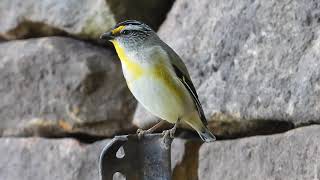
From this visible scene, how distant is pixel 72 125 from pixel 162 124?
1.77 feet

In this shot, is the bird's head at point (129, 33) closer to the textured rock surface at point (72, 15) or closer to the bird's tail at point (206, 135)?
the bird's tail at point (206, 135)

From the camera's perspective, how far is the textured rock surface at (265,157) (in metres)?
2.61

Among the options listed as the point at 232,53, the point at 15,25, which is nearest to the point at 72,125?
the point at 15,25

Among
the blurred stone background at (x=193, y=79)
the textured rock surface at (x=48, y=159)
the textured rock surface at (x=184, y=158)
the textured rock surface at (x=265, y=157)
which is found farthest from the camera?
the textured rock surface at (x=48, y=159)

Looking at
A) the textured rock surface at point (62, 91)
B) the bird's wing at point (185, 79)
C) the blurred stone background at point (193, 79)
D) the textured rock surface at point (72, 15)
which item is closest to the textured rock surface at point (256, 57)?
the blurred stone background at point (193, 79)

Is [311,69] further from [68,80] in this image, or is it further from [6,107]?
[6,107]

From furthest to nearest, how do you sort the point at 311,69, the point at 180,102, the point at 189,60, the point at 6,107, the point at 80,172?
the point at 6,107 → the point at 80,172 → the point at 189,60 → the point at 180,102 → the point at 311,69

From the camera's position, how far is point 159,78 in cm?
283

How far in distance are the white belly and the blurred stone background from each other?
150 mm

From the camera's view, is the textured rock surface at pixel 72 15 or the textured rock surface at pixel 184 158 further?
A: the textured rock surface at pixel 72 15

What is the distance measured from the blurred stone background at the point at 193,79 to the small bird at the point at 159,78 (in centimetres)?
13

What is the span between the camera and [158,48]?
289cm

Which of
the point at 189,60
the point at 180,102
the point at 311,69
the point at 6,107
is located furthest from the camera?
the point at 6,107

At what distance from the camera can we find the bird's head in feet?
9.55
